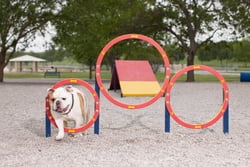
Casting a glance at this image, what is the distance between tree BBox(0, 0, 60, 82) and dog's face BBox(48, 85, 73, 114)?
17.4 meters

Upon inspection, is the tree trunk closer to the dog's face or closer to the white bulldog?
the white bulldog

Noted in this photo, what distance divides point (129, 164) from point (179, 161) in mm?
685

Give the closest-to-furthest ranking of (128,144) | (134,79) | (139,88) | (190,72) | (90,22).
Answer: (128,144)
(139,88)
(134,79)
(90,22)
(190,72)

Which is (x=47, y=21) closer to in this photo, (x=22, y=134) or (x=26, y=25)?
(x=26, y=25)

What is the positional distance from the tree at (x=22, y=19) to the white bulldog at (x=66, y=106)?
56.6 feet

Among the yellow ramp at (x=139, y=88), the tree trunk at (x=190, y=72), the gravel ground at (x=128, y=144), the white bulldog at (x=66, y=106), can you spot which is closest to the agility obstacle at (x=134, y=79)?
the yellow ramp at (x=139, y=88)

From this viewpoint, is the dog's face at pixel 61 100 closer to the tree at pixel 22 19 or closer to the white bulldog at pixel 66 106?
the white bulldog at pixel 66 106

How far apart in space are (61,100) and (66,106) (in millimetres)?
137

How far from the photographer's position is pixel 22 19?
945 inches

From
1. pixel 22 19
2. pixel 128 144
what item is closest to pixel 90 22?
pixel 22 19

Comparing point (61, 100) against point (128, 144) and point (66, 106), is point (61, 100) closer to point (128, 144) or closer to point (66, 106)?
point (66, 106)

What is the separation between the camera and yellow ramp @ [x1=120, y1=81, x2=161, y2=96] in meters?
14.1

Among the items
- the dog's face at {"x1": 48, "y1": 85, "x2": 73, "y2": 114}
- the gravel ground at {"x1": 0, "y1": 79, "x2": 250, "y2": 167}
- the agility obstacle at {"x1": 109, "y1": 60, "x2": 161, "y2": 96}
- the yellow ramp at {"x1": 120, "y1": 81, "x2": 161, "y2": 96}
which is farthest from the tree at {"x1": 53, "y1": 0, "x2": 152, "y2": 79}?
the dog's face at {"x1": 48, "y1": 85, "x2": 73, "y2": 114}

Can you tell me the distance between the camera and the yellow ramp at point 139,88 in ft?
46.4
